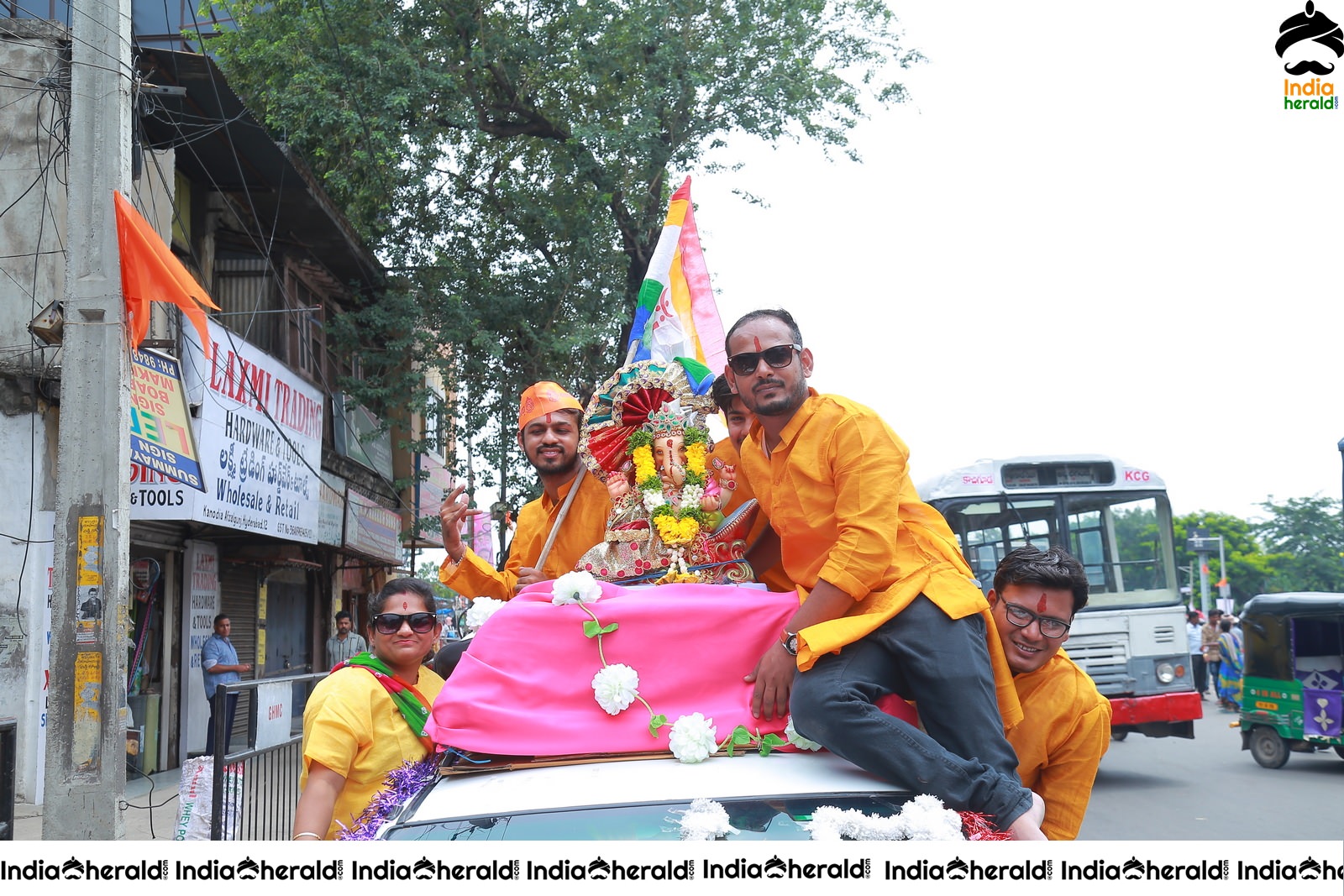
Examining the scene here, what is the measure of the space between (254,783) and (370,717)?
1.54 meters

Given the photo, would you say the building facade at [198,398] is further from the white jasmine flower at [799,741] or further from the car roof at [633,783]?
the white jasmine flower at [799,741]

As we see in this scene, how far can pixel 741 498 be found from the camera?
14.2 feet

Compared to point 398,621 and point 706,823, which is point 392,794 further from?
point 706,823

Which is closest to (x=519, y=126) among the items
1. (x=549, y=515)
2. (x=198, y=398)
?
(x=198, y=398)

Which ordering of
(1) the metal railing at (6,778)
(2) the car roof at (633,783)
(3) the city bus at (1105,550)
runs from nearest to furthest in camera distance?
(2) the car roof at (633,783)
(1) the metal railing at (6,778)
(3) the city bus at (1105,550)

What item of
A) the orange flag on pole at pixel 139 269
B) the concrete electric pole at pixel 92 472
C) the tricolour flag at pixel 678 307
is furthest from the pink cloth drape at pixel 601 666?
the orange flag on pole at pixel 139 269

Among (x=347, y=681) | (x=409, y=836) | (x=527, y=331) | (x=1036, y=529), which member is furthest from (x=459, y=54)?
(x=409, y=836)

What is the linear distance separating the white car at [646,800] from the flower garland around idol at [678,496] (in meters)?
1.18

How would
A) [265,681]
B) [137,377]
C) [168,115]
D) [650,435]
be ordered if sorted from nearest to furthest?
[650,435], [265,681], [137,377], [168,115]

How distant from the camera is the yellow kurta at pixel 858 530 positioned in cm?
307

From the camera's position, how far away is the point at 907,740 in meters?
2.83

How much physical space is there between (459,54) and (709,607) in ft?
47.0

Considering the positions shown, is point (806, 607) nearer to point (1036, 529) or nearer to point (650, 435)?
point (650, 435)

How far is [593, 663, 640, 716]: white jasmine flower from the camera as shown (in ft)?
10.5
